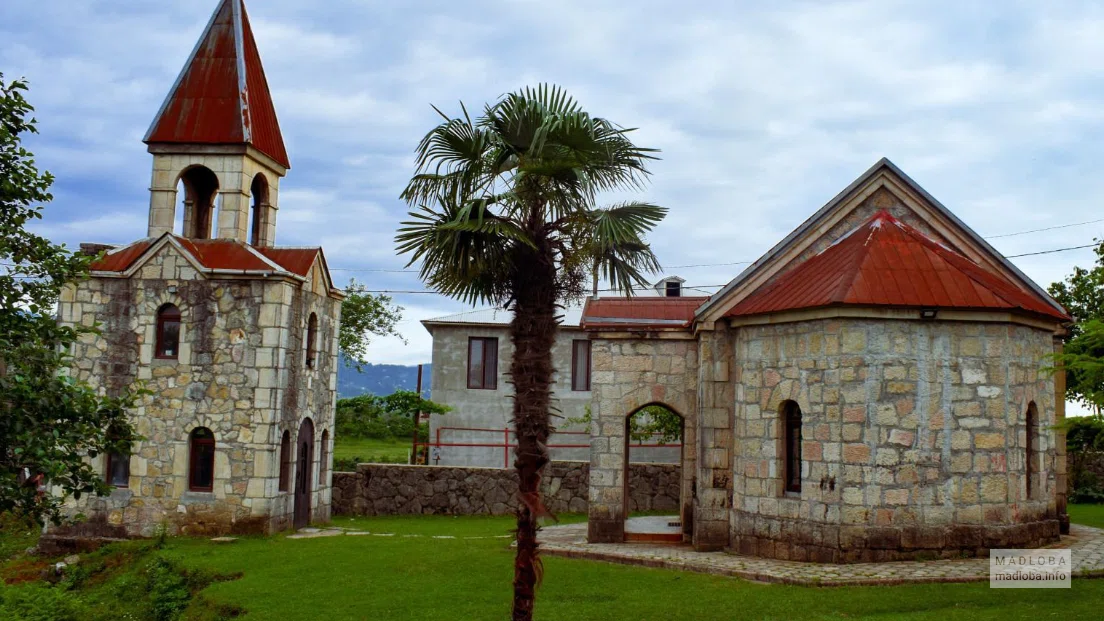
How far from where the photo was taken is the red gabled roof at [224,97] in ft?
67.3

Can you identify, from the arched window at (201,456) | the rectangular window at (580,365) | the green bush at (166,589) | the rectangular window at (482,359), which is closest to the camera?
the green bush at (166,589)

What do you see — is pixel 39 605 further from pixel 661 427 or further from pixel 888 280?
pixel 661 427

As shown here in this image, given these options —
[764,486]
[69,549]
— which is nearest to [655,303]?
[764,486]

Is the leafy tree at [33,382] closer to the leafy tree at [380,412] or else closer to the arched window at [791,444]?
the arched window at [791,444]

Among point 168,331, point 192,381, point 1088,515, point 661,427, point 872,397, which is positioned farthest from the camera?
point 661,427

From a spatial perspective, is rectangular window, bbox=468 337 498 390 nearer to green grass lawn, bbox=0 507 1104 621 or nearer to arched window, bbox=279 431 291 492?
arched window, bbox=279 431 291 492

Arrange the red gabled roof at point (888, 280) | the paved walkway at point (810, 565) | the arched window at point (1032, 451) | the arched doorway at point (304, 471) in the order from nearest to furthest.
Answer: the paved walkway at point (810, 565) → the red gabled roof at point (888, 280) → the arched window at point (1032, 451) → the arched doorway at point (304, 471)

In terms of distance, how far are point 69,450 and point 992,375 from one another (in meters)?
12.5

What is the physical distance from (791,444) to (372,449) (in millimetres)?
27773

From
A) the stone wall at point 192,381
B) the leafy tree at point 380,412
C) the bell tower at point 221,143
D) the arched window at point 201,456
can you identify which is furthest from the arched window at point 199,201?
the leafy tree at point 380,412

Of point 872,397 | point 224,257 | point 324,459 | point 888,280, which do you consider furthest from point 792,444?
point 224,257

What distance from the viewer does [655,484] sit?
82.8ft

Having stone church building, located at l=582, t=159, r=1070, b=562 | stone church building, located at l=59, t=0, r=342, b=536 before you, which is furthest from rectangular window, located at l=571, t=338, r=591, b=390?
stone church building, located at l=582, t=159, r=1070, b=562

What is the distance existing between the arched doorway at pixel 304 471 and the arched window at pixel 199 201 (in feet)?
15.7
